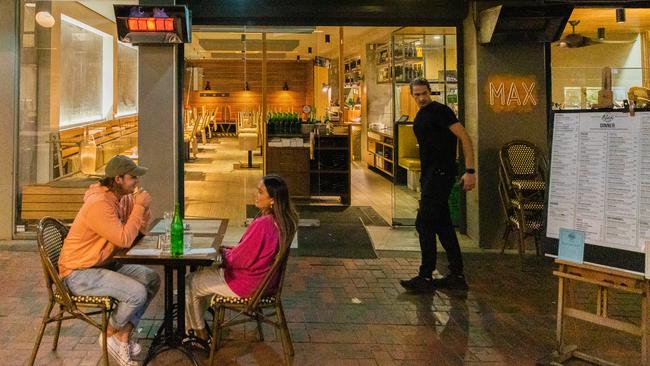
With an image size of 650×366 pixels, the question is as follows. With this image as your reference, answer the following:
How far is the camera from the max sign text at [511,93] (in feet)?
22.9

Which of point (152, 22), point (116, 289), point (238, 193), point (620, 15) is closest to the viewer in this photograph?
point (116, 289)

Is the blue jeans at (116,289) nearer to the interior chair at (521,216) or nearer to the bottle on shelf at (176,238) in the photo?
the bottle on shelf at (176,238)

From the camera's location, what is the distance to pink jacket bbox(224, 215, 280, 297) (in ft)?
11.9

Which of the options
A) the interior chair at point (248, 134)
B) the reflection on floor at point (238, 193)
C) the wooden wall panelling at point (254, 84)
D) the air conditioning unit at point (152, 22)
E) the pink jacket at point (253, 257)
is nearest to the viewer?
the pink jacket at point (253, 257)

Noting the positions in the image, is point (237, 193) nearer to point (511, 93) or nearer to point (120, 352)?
point (511, 93)

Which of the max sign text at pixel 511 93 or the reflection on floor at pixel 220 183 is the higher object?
the max sign text at pixel 511 93

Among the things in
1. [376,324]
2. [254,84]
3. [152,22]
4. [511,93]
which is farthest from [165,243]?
[254,84]

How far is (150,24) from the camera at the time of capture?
6211 mm

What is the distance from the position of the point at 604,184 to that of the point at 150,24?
4586 millimetres

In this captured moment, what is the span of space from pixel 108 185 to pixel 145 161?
301 centimetres

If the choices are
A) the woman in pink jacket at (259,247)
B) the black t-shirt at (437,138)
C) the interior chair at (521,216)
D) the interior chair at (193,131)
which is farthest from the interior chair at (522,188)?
the interior chair at (193,131)

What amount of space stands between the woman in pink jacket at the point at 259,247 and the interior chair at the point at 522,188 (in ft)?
11.0

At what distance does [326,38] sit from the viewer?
432 inches

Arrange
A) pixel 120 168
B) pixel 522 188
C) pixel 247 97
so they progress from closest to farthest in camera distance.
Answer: pixel 120 168, pixel 522 188, pixel 247 97
